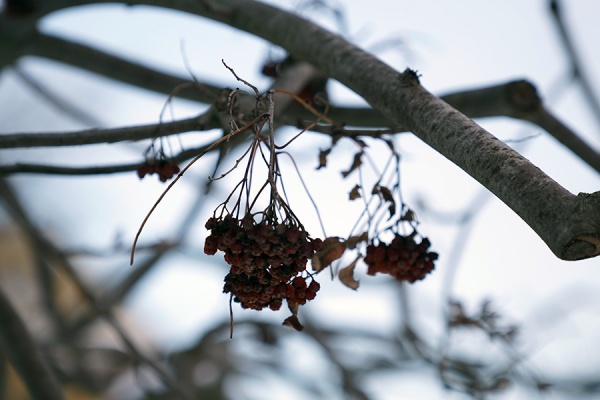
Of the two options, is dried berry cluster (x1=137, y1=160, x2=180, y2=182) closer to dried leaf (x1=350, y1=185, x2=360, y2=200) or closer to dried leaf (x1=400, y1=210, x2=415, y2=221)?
dried leaf (x1=350, y1=185, x2=360, y2=200)

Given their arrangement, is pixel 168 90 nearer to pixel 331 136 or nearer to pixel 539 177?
pixel 331 136

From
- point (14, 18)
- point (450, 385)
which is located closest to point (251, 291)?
point (450, 385)

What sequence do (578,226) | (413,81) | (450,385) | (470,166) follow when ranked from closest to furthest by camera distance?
(578,226)
(470,166)
(413,81)
(450,385)

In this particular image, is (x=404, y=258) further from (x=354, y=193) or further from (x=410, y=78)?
(x=410, y=78)

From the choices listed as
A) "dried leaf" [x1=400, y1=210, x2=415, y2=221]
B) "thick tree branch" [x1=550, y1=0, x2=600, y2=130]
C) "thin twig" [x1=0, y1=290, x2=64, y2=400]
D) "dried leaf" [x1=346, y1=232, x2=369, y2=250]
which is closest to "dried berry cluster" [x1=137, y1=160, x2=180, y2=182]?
"dried leaf" [x1=346, y1=232, x2=369, y2=250]

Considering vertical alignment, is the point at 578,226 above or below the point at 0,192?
below

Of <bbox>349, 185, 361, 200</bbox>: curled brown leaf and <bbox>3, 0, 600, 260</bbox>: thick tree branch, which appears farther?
<bbox>349, 185, 361, 200</bbox>: curled brown leaf

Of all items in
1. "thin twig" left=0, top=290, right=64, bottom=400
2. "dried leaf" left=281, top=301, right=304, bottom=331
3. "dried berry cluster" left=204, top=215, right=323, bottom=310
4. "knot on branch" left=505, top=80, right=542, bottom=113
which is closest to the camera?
"dried berry cluster" left=204, top=215, right=323, bottom=310

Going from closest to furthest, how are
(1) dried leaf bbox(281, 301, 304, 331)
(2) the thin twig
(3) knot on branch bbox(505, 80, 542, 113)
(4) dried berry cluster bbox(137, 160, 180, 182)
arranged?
(1) dried leaf bbox(281, 301, 304, 331) → (4) dried berry cluster bbox(137, 160, 180, 182) → (3) knot on branch bbox(505, 80, 542, 113) → (2) the thin twig

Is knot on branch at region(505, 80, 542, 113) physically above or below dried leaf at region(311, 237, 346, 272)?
above
